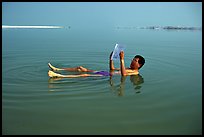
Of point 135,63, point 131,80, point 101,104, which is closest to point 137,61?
point 135,63

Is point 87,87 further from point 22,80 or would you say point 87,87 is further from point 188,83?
point 188,83

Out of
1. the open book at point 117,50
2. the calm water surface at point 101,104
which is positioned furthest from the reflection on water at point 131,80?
the open book at point 117,50

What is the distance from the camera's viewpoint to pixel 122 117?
4.86 metres

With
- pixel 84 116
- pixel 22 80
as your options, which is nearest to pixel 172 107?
pixel 84 116

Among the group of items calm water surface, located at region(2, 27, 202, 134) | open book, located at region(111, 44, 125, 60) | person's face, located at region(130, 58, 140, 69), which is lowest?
calm water surface, located at region(2, 27, 202, 134)

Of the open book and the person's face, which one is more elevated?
the open book

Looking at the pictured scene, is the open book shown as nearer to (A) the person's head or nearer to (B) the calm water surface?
(A) the person's head

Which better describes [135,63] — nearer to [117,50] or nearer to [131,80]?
[131,80]

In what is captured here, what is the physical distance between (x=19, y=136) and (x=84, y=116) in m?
1.30

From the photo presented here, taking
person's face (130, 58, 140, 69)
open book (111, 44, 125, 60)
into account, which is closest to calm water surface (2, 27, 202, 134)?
person's face (130, 58, 140, 69)

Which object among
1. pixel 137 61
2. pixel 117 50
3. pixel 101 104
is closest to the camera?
pixel 101 104

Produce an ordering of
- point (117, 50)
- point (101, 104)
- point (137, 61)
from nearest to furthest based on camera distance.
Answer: point (101, 104) < point (117, 50) < point (137, 61)

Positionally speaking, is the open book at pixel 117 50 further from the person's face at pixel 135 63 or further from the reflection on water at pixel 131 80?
the reflection on water at pixel 131 80

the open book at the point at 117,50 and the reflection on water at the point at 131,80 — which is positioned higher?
the open book at the point at 117,50
